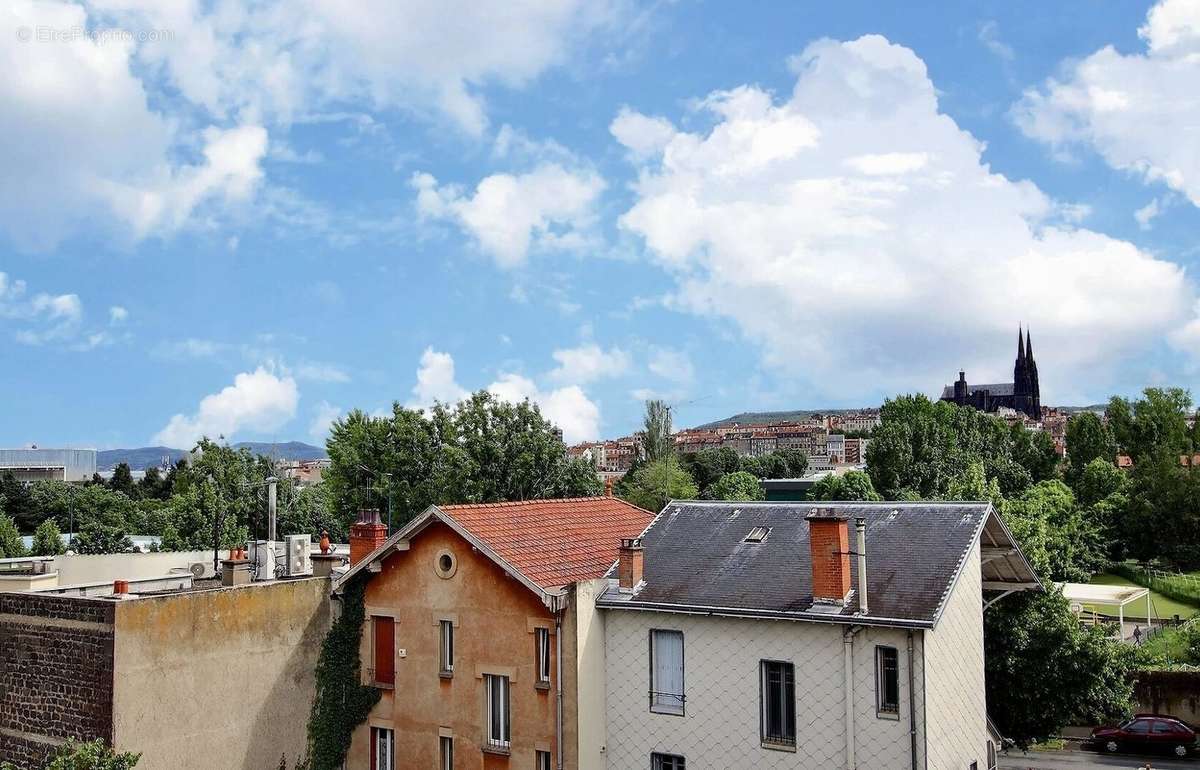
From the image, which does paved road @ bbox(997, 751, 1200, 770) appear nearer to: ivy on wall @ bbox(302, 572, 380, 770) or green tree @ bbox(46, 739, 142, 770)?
ivy on wall @ bbox(302, 572, 380, 770)

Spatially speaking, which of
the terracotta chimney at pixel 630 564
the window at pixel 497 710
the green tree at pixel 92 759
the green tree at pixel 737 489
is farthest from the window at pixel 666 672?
the green tree at pixel 737 489

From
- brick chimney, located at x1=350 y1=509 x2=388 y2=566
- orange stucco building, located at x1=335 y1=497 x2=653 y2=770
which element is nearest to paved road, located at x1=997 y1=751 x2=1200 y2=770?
orange stucco building, located at x1=335 y1=497 x2=653 y2=770

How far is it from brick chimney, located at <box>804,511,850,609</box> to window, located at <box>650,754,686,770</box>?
16.6 feet

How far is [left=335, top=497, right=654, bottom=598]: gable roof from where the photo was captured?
21781 millimetres

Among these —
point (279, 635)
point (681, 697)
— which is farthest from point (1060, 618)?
point (279, 635)

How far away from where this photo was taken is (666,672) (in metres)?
21.2

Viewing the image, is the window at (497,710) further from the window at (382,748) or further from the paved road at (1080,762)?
the paved road at (1080,762)

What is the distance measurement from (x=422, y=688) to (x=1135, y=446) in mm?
102600

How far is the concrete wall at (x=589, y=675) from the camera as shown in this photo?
21219 millimetres

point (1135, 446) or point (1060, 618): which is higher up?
point (1135, 446)

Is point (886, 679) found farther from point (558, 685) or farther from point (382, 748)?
point (382, 748)

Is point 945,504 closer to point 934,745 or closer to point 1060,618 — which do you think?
point 934,745

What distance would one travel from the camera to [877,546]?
20562 mm

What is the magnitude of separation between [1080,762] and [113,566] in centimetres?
3556
